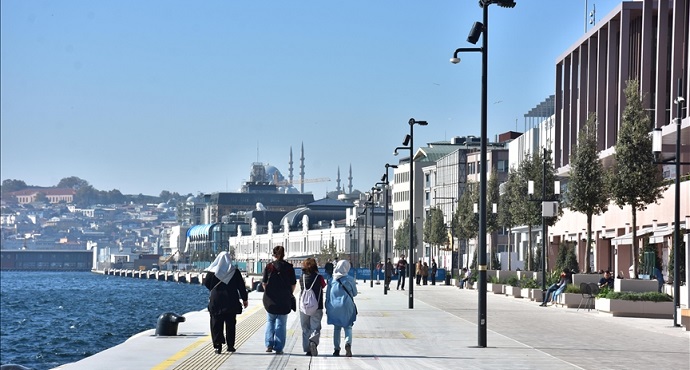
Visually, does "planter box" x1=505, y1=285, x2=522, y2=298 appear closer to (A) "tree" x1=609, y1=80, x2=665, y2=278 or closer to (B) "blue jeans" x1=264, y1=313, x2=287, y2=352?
(A) "tree" x1=609, y1=80, x2=665, y2=278

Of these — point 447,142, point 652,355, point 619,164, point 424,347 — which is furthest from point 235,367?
point 447,142

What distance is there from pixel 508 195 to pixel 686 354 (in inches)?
2126

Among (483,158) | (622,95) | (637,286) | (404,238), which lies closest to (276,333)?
(483,158)

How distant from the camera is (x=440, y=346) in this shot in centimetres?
2580

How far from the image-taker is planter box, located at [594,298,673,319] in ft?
129

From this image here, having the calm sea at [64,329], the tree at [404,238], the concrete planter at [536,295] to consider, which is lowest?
the calm sea at [64,329]

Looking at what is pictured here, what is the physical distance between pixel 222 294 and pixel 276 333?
4.50 ft

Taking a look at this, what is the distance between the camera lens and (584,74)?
268 ft

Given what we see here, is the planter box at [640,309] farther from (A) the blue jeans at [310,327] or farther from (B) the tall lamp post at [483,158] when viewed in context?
(A) the blue jeans at [310,327]

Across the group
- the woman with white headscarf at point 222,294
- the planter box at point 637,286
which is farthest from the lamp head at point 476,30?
the planter box at point 637,286

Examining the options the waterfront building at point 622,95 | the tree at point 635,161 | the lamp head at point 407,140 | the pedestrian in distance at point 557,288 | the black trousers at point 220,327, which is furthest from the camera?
the waterfront building at point 622,95

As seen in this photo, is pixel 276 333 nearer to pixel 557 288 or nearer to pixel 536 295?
pixel 557 288

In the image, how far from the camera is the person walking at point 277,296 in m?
23.4

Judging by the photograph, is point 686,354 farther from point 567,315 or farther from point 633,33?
point 633,33
